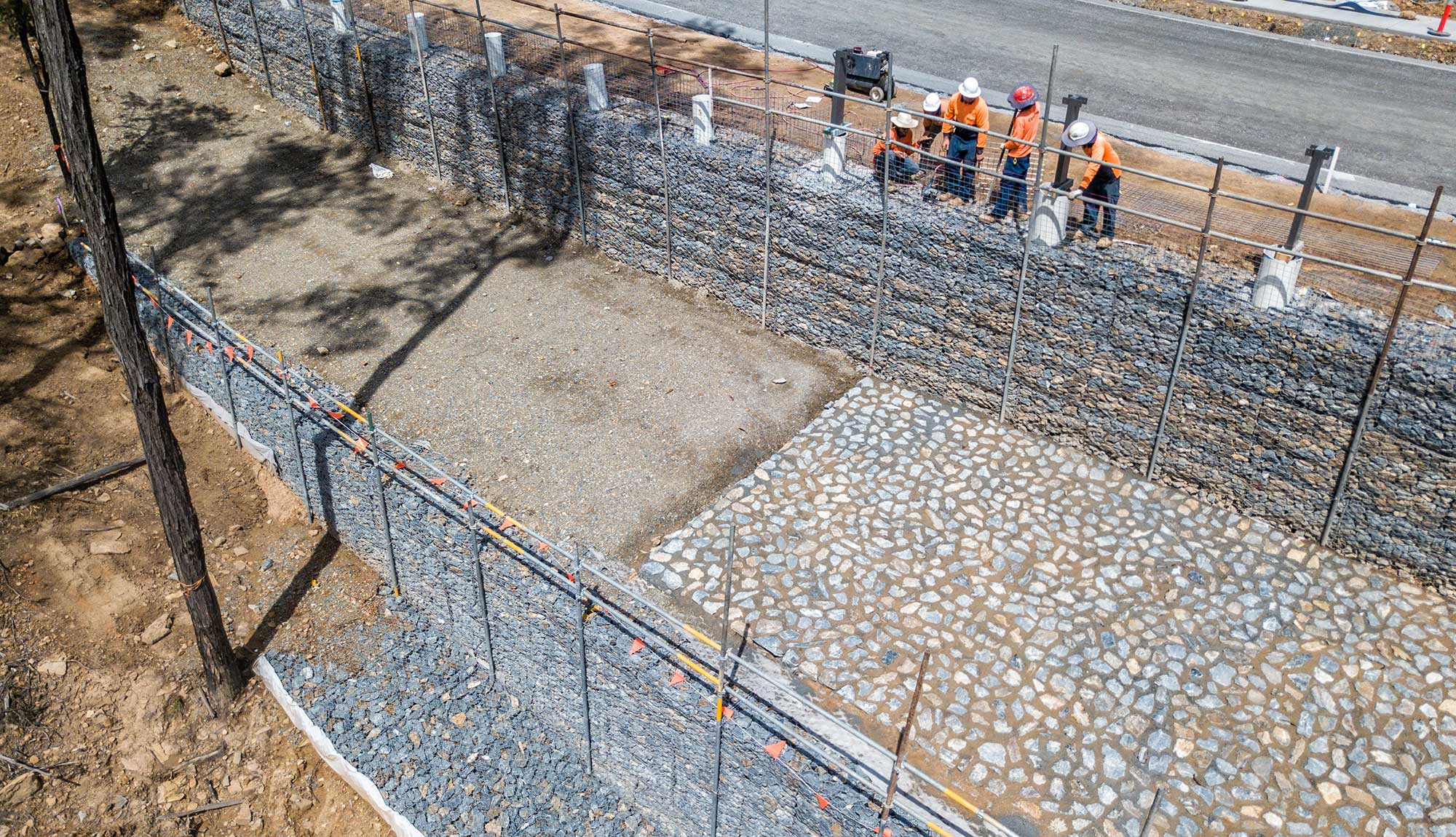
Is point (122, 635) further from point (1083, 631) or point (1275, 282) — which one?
point (1275, 282)

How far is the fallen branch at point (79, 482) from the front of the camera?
1194cm

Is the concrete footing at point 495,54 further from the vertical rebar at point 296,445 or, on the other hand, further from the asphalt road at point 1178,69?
the asphalt road at point 1178,69

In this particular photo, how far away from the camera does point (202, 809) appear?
979cm

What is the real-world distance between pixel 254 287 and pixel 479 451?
18.2 feet

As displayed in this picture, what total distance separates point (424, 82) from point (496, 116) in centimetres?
183

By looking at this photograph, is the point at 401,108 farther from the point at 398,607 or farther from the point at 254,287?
the point at 398,607

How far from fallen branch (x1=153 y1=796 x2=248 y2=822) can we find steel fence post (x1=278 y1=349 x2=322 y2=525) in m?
3.29

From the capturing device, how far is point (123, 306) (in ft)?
29.5

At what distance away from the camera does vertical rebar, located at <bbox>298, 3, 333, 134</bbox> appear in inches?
725

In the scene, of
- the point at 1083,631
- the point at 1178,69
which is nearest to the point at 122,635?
the point at 1083,631

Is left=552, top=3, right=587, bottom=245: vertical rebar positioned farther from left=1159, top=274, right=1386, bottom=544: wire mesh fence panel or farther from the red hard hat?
left=1159, top=274, right=1386, bottom=544: wire mesh fence panel

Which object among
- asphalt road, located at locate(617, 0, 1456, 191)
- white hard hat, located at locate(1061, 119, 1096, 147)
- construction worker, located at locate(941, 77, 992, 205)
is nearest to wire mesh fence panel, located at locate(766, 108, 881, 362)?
construction worker, located at locate(941, 77, 992, 205)

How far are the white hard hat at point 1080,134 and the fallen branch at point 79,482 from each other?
10.9 metres

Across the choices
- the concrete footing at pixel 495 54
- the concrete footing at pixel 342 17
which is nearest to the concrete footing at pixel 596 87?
the concrete footing at pixel 495 54
